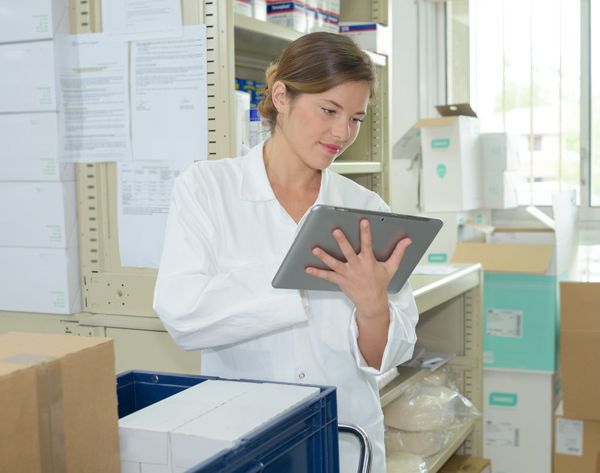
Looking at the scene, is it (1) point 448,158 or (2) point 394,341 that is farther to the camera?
(1) point 448,158

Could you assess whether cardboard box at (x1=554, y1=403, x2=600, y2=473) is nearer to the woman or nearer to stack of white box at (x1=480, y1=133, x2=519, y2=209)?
stack of white box at (x1=480, y1=133, x2=519, y2=209)

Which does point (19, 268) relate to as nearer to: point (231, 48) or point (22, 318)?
point (22, 318)

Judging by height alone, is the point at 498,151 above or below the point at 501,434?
above

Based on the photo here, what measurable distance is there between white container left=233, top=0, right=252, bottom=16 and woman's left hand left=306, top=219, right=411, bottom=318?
0.84 m

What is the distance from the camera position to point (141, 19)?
181 cm

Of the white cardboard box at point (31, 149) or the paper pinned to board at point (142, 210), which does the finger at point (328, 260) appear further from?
the white cardboard box at point (31, 149)

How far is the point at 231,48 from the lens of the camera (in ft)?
5.64

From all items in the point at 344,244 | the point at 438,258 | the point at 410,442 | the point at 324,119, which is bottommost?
the point at 410,442

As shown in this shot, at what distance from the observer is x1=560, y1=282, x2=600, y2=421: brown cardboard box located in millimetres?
2852

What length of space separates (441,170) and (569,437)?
1176 millimetres

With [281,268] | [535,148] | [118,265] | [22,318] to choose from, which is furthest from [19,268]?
[535,148]

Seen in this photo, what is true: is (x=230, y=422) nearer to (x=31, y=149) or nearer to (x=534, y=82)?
(x=31, y=149)

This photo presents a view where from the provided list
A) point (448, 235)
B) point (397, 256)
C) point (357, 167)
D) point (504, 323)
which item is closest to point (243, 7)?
point (357, 167)

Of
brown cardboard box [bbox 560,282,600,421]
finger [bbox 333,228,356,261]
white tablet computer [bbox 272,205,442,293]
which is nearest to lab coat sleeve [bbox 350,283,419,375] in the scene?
white tablet computer [bbox 272,205,442,293]
